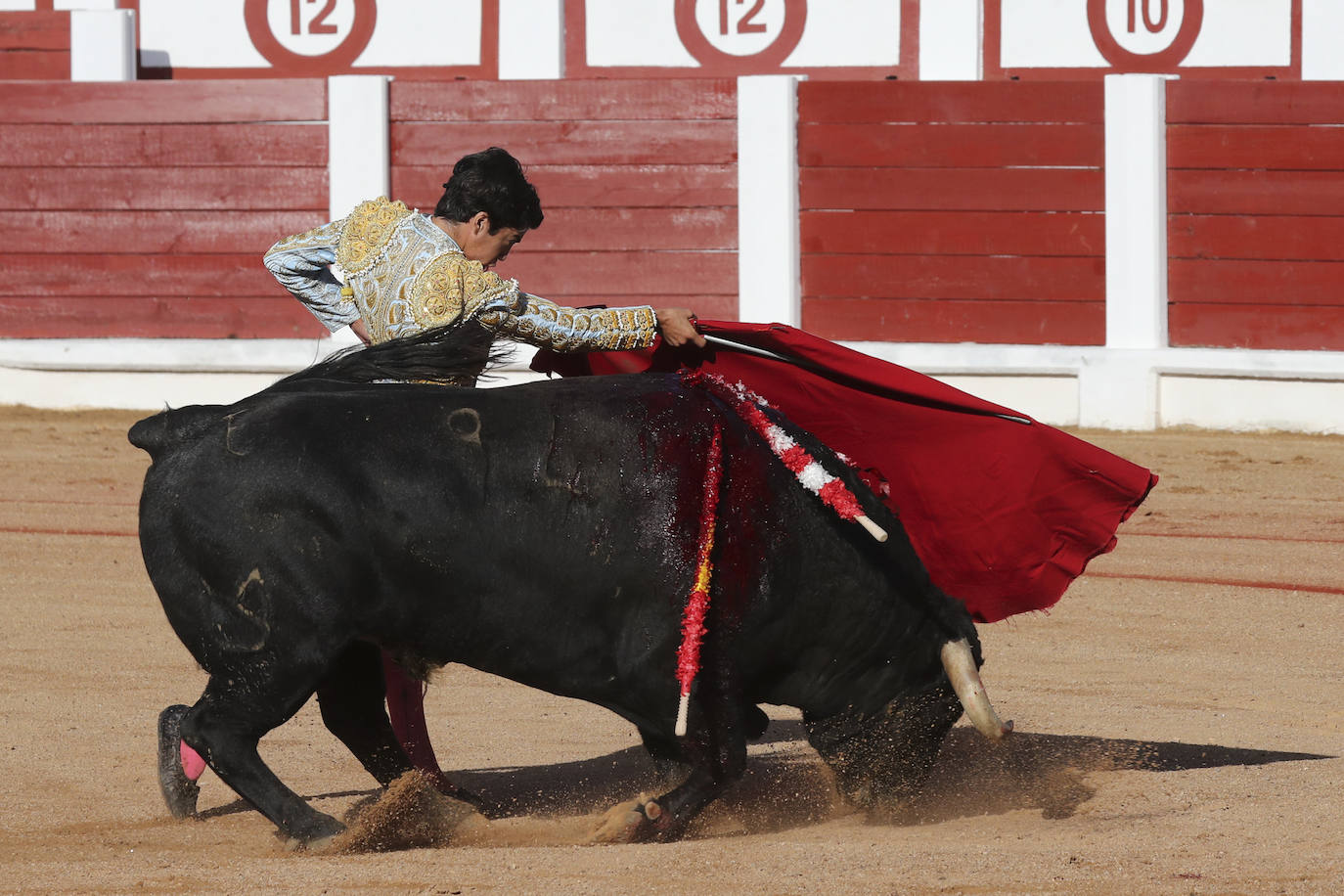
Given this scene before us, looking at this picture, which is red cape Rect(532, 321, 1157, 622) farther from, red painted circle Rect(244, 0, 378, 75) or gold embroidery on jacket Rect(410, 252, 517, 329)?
red painted circle Rect(244, 0, 378, 75)

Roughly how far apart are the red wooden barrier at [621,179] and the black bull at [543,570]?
613cm

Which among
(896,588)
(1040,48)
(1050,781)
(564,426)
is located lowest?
(1050,781)

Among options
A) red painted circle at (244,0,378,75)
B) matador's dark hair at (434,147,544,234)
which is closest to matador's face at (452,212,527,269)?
matador's dark hair at (434,147,544,234)

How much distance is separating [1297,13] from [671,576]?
824 centimetres

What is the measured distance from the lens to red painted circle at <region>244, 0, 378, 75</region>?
11008mm

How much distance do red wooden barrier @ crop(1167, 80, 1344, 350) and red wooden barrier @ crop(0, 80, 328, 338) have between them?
14.0 ft

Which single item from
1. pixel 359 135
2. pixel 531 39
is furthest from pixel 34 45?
pixel 531 39

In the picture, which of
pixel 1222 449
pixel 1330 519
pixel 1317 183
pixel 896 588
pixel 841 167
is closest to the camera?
pixel 896 588

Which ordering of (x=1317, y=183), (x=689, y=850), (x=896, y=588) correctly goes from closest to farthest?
(x=689, y=850), (x=896, y=588), (x=1317, y=183)

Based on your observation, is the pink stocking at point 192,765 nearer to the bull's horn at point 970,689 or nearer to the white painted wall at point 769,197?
the bull's horn at point 970,689

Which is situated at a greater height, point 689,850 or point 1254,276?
point 1254,276

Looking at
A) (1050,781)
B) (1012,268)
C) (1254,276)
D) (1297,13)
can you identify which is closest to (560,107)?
(1012,268)

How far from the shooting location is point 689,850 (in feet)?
9.96

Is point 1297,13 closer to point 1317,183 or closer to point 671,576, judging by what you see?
point 1317,183
